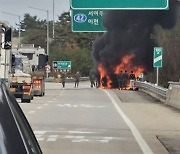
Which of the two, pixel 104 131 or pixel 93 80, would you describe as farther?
pixel 93 80

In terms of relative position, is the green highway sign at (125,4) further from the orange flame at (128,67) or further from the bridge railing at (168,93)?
the orange flame at (128,67)

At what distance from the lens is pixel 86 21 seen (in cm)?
4150

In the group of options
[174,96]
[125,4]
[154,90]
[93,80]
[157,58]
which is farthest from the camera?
[93,80]

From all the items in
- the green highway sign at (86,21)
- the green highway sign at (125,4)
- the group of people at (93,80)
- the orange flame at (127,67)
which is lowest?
the group of people at (93,80)

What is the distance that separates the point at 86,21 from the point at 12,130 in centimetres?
3887

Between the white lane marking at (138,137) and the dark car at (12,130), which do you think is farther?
the white lane marking at (138,137)

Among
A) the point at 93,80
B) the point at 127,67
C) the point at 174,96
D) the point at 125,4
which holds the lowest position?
the point at 93,80

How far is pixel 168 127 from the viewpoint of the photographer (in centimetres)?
1769

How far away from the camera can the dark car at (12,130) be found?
2.74m

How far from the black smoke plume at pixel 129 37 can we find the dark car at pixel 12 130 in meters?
51.8

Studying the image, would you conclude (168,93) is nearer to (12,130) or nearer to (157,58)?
(157,58)

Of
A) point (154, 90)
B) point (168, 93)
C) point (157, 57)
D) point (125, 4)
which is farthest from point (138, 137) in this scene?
point (154, 90)

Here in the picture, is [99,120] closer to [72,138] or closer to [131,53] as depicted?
[72,138]

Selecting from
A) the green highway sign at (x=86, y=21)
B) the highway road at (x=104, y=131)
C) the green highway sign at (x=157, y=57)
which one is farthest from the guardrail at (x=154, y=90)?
the highway road at (x=104, y=131)
